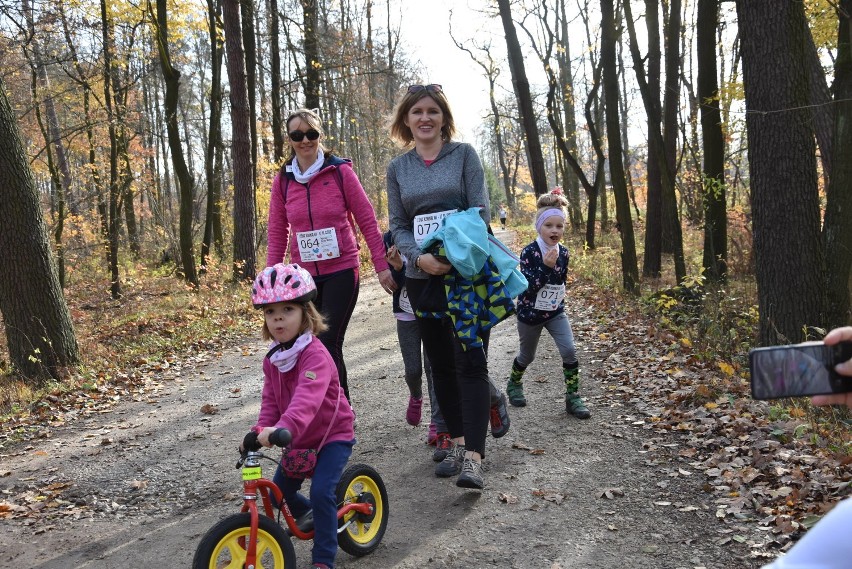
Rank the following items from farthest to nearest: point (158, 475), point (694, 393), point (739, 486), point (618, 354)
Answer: point (618, 354), point (694, 393), point (158, 475), point (739, 486)

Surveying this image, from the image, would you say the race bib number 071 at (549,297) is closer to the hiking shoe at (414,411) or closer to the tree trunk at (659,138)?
the hiking shoe at (414,411)

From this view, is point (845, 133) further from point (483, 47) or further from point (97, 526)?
point (483, 47)

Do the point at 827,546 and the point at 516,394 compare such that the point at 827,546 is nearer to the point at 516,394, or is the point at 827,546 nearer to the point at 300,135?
the point at 300,135

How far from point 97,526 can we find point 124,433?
2.17m

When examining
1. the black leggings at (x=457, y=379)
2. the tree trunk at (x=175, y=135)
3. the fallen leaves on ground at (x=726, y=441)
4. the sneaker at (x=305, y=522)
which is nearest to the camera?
the sneaker at (x=305, y=522)

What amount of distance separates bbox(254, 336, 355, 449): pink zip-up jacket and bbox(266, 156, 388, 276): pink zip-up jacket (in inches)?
66.1

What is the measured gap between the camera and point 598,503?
4.28 meters

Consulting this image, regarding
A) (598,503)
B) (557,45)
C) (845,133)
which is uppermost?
(557,45)

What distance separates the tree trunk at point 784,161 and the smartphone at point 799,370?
5660mm

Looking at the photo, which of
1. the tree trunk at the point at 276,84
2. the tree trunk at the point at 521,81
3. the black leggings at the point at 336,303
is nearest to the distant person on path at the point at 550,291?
the black leggings at the point at 336,303

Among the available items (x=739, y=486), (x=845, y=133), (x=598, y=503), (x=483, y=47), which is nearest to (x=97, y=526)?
(x=598, y=503)

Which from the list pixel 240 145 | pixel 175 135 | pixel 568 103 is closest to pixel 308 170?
pixel 240 145

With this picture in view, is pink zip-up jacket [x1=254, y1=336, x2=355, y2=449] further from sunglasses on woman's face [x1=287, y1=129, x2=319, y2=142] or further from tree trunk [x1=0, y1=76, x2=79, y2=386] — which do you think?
tree trunk [x1=0, y1=76, x2=79, y2=386]

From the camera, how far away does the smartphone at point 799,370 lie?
4.27 ft
